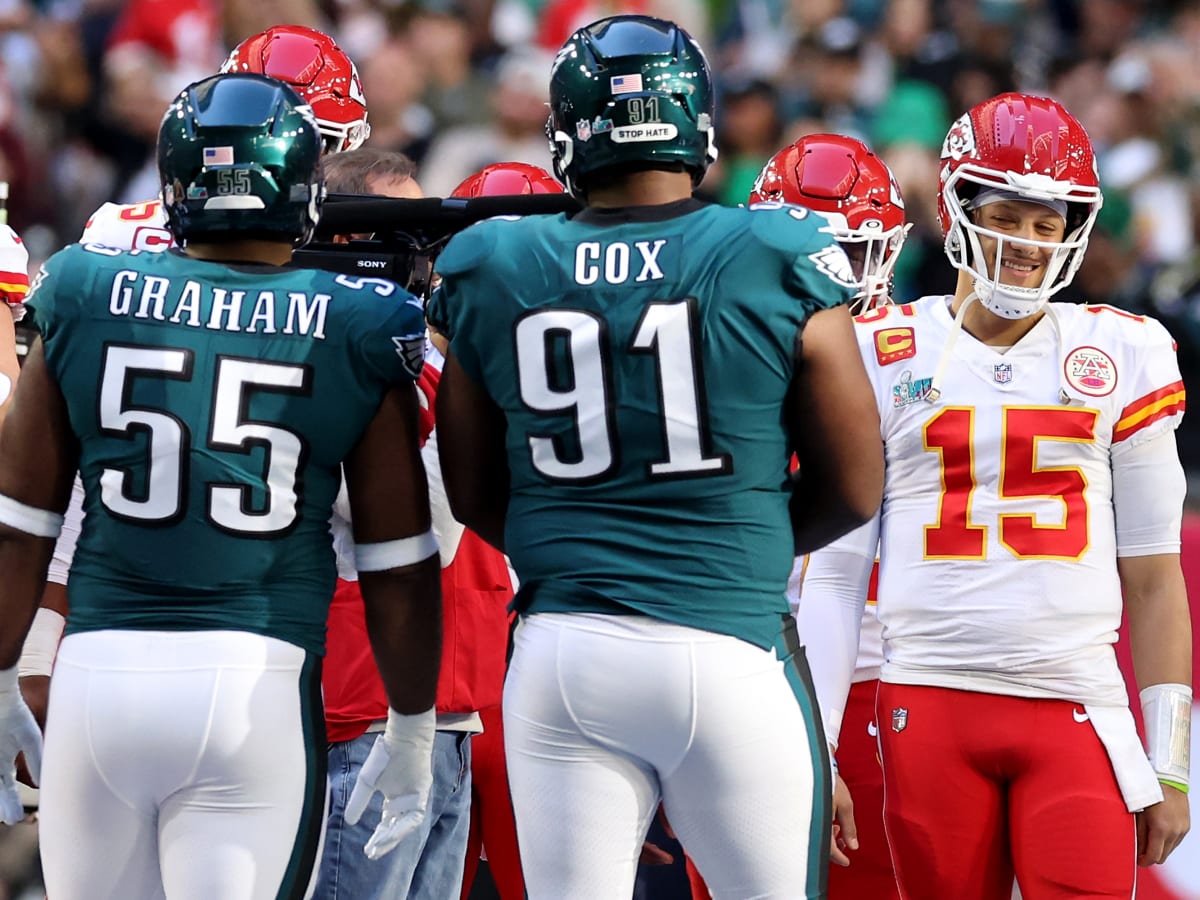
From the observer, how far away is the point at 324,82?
12.6ft

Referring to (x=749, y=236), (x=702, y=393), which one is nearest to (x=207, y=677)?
(x=702, y=393)

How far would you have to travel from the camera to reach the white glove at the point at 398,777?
8.20 ft

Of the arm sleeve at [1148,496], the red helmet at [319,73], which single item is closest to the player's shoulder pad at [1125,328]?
the arm sleeve at [1148,496]

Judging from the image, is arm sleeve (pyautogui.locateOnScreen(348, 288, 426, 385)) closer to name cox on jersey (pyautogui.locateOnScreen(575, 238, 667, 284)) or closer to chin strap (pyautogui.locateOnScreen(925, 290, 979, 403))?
name cox on jersey (pyautogui.locateOnScreen(575, 238, 667, 284))

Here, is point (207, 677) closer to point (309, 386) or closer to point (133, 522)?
point (133, 522)

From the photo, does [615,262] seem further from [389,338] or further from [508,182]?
[508,182]

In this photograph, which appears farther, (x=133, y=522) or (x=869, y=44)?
(x=869, y=44)

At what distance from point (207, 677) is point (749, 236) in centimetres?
91

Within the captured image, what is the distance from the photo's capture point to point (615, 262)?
89.5 inches

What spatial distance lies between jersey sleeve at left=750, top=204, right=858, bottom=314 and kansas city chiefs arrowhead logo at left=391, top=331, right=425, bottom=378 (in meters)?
0.48

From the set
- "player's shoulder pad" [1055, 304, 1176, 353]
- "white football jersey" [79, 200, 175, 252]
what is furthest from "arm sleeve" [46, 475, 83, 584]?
"player's shoulder pad" [1055, 304, 1176, 353]

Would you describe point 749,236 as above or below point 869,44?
below

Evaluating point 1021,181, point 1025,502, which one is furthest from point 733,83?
point 1025,502

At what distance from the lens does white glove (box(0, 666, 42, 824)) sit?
8.13 feet
